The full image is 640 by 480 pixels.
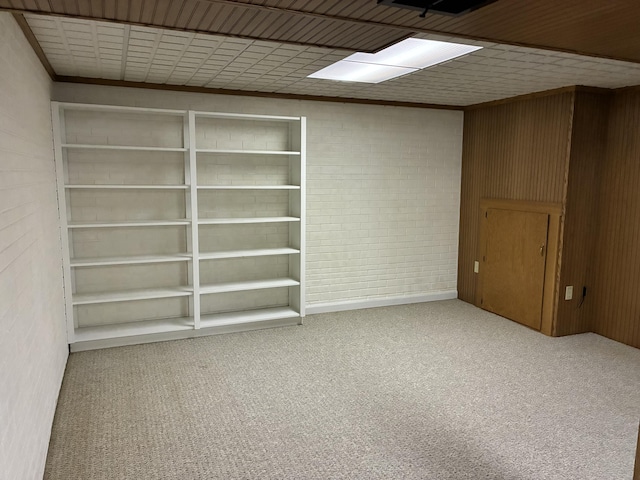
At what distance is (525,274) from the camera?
5277 mm

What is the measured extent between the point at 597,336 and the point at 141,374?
4.60 metres

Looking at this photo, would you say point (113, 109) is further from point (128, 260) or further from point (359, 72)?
point (359, 72)

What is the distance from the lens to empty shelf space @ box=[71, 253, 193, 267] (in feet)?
14.6

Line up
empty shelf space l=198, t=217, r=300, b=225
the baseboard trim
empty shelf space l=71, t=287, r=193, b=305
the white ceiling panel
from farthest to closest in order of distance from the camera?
the baseboard trim
empty shelf space l=198, t=217, r=300, b=225
empty shelf space l=71, t=287, r=193, b=305
the white ceiling panel

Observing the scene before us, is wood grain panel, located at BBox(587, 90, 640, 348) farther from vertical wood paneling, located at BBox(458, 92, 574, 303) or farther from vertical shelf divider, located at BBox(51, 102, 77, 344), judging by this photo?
vertical shelf divider, located at BBox(51, 102, 77, 344)

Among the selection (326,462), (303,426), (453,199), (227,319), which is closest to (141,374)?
(227,319)

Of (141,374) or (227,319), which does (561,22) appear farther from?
(227,319)

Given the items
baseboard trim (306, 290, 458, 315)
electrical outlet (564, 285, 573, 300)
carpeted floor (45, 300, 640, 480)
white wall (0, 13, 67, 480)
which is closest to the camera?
white wall (0, 13, 67, 480)

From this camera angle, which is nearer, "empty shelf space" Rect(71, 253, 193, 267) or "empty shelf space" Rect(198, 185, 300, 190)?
"empty shelf space" Rect(71, 253, 193, 267)

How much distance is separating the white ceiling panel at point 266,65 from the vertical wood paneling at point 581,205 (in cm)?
31

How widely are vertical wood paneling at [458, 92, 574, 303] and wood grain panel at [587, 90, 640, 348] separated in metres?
0.52

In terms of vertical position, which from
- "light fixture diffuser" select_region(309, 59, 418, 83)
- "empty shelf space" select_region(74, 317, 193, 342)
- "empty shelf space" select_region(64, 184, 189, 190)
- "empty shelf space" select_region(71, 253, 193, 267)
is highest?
"light fixture diffuser" select_region(309, 59, 418, 83)

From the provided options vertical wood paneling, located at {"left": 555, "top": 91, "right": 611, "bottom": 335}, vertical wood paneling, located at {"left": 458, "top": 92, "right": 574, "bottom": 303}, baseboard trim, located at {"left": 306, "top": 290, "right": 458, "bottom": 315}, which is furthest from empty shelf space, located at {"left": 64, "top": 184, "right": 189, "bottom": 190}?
vertical wood paneling, located at {"left": 555, "top": 91, "right": 611, "bottom": 335}

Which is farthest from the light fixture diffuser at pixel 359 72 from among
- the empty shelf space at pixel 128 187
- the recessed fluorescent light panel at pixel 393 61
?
the empty shelf space at pixel 128 187
